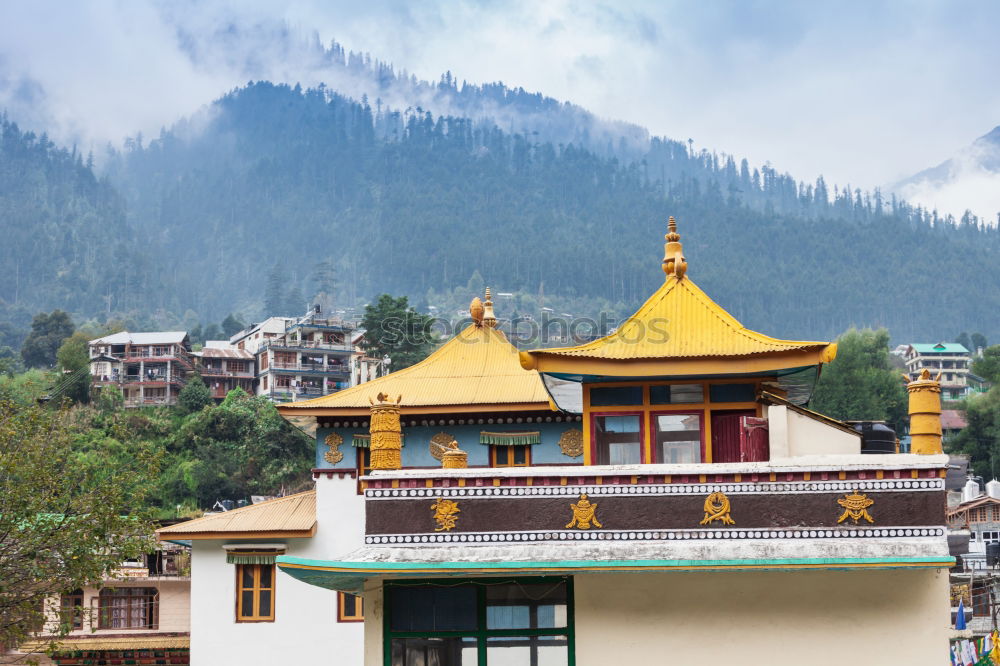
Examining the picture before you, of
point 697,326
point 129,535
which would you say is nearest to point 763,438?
point 697,326

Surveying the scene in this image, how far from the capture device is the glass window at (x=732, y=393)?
18109mm

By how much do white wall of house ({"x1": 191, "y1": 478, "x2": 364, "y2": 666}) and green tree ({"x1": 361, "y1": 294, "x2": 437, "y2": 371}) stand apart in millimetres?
66266

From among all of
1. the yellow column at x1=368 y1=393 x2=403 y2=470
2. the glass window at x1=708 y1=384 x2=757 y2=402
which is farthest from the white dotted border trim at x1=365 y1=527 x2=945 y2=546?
the glass window at x1=708 y1=384 x2=757 y2=402

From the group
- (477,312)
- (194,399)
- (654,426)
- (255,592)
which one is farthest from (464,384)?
(194,399)

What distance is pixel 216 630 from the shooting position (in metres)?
29.2

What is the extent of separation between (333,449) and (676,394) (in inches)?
Result: 515

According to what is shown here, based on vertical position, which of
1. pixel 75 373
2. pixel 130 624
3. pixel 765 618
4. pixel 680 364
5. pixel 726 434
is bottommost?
pixel 130 624

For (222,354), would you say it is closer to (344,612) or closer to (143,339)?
(143,339)

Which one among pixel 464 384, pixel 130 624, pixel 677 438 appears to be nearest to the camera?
pixel 677 438

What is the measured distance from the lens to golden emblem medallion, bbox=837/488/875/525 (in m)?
14.9

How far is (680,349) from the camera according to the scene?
17.9 meters

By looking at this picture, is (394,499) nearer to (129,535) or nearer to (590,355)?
(590,355)

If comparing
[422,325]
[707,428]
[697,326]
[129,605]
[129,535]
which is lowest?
[129,605]

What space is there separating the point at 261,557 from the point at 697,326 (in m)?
14.6
